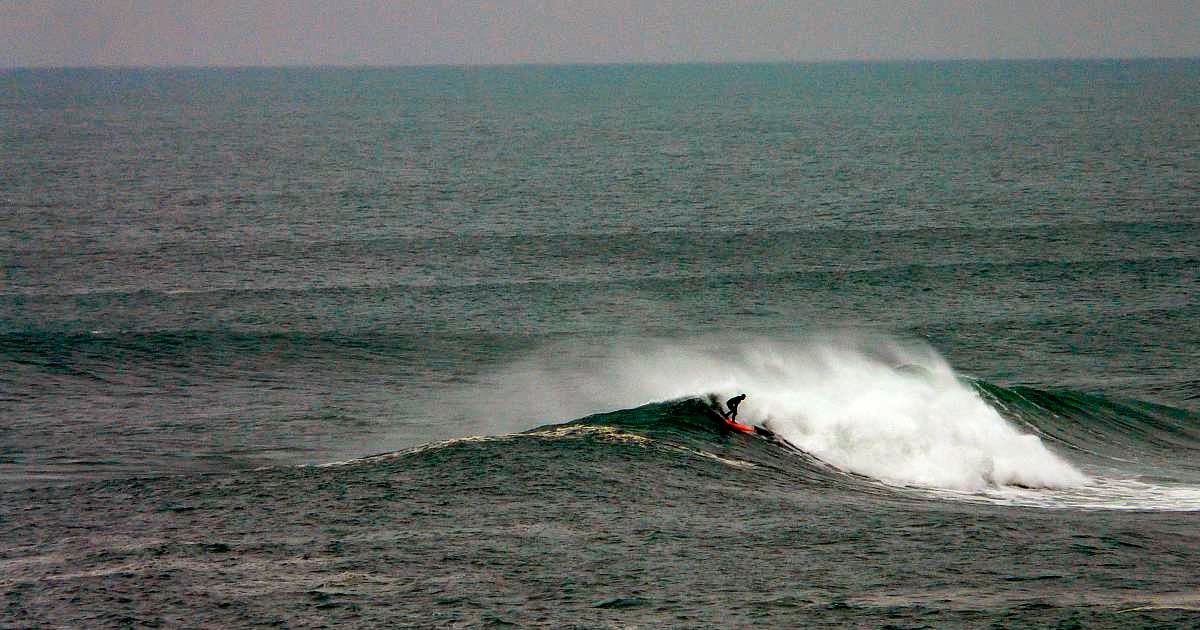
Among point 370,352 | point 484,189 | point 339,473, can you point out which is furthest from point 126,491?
point 484,189

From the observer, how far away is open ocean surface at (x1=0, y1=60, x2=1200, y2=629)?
65.8 ft

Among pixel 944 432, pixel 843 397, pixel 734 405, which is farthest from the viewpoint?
pixel 843 397

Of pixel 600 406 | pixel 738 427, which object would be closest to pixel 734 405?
pixel 738 427

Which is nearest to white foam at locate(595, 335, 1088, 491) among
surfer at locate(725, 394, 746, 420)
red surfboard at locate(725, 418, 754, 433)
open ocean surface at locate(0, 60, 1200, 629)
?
open ocean surface at locate(0, 60, 1200, 629)

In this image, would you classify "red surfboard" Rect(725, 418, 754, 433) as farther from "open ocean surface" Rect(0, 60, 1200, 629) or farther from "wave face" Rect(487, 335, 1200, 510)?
"open ocean surface" Rect(0, 60, 1200, 629)

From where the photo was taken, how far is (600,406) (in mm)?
36469

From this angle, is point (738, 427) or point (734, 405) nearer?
point (738, 427)

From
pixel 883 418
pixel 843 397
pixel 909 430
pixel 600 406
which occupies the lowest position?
pixel 600 406

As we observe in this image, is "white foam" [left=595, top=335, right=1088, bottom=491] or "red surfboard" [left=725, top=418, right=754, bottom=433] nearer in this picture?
"white foam" [left=595, top=335, right=1088, bottom=491]

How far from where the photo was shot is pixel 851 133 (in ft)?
520

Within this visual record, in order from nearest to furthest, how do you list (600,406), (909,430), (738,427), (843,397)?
(738,427)
(909,430)
(843,397)
(600,406)

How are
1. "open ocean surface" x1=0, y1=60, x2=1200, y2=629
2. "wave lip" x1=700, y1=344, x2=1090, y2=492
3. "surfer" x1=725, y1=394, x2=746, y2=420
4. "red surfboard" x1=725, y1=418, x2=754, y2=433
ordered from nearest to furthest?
"open ocean surface" x1=0, y1=60, x2=1200, y2=629
"wave lip" x1=700, y1=344, x2=1090, y2=492
"red surfboard" x1=725, y1=418, x2=754, y2=433
"surfer" x1=725, y1=394, x2=746, y2=420

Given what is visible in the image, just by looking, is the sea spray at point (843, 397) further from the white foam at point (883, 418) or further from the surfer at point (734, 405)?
the surfer at point (734, 405)

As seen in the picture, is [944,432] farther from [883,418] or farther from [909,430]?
[883,418]
